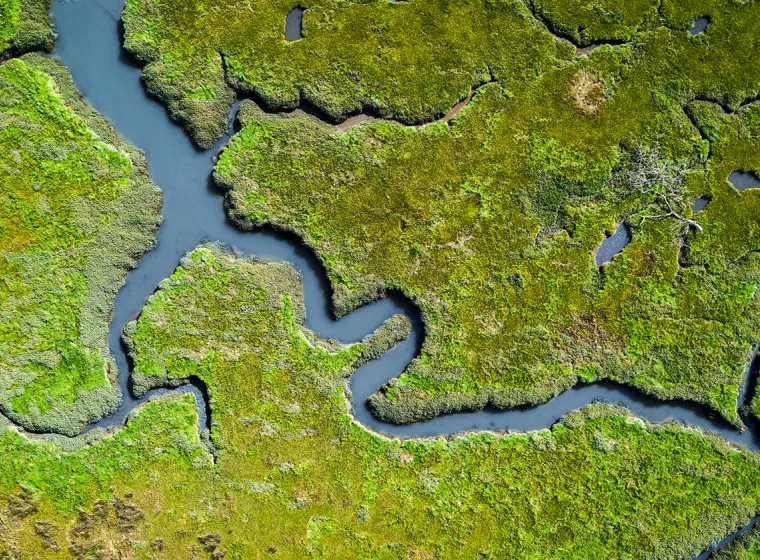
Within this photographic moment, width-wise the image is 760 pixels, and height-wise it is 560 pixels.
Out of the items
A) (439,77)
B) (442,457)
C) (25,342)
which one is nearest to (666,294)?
(442,457)

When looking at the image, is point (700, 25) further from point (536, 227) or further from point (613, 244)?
point (536, 227)

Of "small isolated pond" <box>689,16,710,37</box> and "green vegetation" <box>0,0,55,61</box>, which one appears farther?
"small isolated pond" <box>689,16,710,37</box>

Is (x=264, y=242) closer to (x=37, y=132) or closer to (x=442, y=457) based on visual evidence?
(x=37, y=132)

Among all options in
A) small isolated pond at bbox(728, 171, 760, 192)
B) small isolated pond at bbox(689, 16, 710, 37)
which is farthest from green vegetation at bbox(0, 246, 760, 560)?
small isolated pond at bbox(689, 16, 710, 37)

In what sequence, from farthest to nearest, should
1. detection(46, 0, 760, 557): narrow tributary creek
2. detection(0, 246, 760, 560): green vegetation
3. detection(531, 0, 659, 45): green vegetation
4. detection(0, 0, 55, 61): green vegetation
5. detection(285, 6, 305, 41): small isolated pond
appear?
detection(531, 0, 659, 45): green vegetation → detection(285, 6, 305, 41): small isolated pond → detection(46, 0, 760, 557): narrow tributary creek → detection(0, 0, 55, 61): green vegetation → detection(0, 246, 760, 560): green vegetation

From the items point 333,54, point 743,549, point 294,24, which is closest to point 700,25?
Result: point 333,54

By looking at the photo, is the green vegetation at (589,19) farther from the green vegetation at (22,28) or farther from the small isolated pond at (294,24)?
the green vegetation at (22,28)

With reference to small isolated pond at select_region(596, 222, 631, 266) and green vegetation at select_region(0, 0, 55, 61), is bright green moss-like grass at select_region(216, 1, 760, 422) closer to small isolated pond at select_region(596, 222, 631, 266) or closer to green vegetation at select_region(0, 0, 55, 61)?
small isolated pond at select_region(596, 222, 631, 266)

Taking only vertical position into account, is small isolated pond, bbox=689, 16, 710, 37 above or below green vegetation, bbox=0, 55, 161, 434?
above
